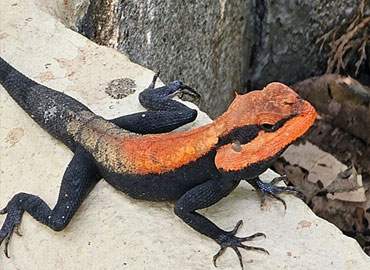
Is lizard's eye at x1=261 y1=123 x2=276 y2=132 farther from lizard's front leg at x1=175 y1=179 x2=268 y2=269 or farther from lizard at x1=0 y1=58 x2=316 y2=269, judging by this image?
lizard's front leg at x1=175 y1=179 x2=268 y2=269

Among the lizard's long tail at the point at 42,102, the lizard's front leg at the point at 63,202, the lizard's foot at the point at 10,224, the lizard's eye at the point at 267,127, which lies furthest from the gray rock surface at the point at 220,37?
the lizard's eye at the point at 267,127

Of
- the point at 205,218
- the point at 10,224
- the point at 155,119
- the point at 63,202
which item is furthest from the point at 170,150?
the point at 10,224

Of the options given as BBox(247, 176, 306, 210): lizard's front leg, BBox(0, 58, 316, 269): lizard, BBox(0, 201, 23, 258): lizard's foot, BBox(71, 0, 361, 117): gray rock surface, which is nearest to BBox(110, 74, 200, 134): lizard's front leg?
BBox(0, 58, 316, 269): lizard

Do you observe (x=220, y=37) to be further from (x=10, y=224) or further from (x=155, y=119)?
(x=10, y=224)

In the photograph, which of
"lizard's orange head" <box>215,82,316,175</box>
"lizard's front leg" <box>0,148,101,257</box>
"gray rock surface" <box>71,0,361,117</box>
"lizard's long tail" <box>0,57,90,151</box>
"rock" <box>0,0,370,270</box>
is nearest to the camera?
"lizard's orange head" <box>215,82,316,175</box>

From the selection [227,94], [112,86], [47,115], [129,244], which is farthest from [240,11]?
[129,244]

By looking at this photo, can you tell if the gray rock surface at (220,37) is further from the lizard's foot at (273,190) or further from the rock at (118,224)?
the lizard's foot at (273,190)

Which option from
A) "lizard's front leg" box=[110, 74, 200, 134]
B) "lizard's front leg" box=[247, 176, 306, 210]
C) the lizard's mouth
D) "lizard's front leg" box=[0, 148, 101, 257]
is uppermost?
the lizard's mouth
